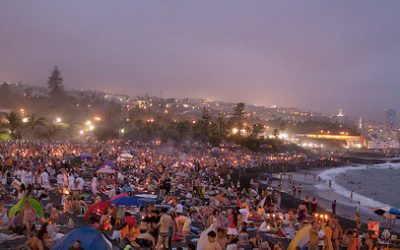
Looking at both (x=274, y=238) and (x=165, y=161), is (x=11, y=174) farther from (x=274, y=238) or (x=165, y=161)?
(x=165, y=161)

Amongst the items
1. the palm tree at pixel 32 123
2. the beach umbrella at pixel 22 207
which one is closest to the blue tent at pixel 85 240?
the beach umbrella at pixel 22 207

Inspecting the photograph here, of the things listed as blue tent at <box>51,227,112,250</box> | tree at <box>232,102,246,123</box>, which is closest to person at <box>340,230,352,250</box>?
blue tent at <box>51,227,112,250</box>

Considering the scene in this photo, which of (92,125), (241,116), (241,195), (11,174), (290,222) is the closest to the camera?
(290,222)

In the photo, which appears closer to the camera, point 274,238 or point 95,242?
point 95,242

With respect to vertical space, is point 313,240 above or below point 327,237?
above

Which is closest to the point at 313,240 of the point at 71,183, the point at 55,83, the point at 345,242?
the point at 345,242

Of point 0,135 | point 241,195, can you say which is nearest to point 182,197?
point 241,195

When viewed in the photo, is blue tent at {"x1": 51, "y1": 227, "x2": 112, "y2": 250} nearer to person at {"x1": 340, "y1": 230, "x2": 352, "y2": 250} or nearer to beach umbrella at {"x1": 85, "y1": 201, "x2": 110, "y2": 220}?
beach umbrella at {"x1": 85, "y1": 201, "x2": 110, "y2": 220}

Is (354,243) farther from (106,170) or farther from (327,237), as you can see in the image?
(106,170)

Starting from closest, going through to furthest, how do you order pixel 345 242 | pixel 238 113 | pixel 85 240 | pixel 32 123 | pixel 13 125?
1. pixel 85 240
2. pixel 345 242
3. pixel 13 125
4. pixel 32 123
5. pixel 238 113
